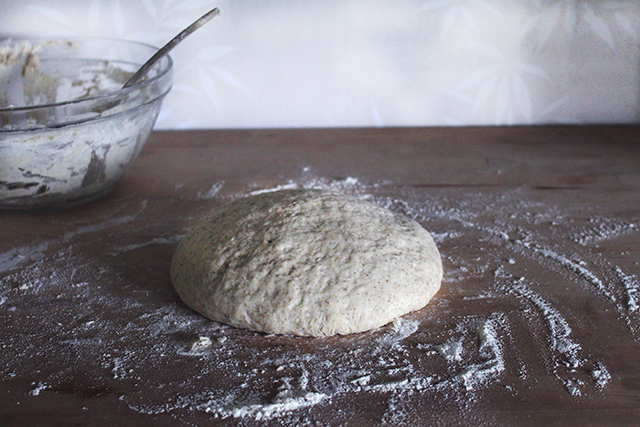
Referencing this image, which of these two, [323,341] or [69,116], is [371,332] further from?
[69,116]

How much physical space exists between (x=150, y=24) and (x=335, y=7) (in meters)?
0.56

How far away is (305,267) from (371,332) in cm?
15

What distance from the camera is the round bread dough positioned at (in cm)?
92

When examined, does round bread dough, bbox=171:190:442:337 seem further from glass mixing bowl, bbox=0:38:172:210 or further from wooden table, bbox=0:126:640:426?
glass mixing bowl, bbox=0:38:172:210

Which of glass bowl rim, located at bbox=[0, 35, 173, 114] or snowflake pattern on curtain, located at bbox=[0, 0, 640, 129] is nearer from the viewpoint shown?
glass bowl rim, located at bbox=[0, 35, 173, 114]

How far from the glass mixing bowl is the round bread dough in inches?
13.7

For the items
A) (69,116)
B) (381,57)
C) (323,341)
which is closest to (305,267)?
(323,341)

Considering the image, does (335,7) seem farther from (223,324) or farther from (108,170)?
(223,324)

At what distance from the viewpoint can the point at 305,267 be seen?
95 centimetres

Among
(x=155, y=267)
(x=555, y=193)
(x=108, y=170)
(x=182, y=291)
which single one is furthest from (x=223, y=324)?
(x=555, y=193)

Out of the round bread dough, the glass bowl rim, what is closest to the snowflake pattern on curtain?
the glass bowl rim

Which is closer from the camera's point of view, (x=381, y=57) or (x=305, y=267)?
(x=305, y=267)

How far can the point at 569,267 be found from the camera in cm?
112

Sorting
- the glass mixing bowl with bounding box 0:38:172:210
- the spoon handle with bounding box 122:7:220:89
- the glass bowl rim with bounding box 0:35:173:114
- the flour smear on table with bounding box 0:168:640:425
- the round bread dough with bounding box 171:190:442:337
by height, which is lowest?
the flour smear on table with bounding box 0:168:640:425
